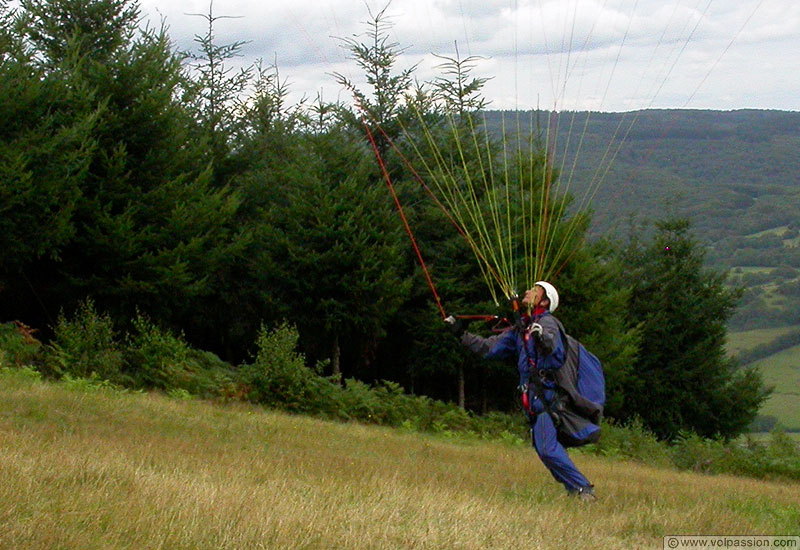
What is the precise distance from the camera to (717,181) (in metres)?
81.4

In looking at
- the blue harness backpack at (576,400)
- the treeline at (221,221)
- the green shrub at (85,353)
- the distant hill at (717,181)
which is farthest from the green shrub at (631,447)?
the blue harness backpack at (576,400)

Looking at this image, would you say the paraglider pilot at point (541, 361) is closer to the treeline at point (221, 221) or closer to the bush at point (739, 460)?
the treeline at point (221, 221)

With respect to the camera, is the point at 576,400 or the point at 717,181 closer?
the point at 576,400

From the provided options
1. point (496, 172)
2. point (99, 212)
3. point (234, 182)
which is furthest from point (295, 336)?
point (234, 182)

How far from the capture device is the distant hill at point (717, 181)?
168ft

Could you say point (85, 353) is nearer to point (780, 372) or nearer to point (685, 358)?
point (685, 358)

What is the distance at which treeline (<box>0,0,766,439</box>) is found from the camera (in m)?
22.0

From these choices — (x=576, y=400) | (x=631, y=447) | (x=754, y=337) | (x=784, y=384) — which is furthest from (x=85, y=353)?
(x=754, y=337)

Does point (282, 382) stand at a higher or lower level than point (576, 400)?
lower

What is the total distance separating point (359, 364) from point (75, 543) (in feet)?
88.5

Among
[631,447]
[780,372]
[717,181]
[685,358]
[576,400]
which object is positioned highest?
[576,400]

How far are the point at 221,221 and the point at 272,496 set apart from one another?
20.5m

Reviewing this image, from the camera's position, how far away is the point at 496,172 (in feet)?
94.7

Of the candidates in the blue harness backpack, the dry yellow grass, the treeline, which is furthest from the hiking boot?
the treeline
